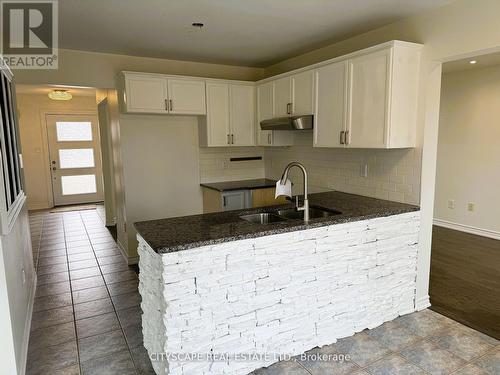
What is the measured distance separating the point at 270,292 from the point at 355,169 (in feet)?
5.93

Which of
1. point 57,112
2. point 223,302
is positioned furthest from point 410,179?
point 57,112

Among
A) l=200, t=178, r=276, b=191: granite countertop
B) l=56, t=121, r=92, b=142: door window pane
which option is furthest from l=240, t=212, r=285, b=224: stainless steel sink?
l=56, t=121, r=92, b=142: door window pane

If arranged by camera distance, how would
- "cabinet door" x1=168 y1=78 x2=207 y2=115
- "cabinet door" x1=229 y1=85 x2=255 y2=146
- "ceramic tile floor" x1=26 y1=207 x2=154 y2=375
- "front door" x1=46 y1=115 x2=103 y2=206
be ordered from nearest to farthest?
1. "ceramic tile floor" x1=26 y1=207 x2=154 y2=375
2. "cabinet door" x1=168 y1=78 x2=207 y2=115
3. "cabinet door" x1=229 y1=85 x2=255 y2=146
4. "front door" x1=46 y1=115 x2=103 y2=206

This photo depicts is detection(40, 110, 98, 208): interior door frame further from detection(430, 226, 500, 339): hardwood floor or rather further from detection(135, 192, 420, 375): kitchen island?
detection(430, 226, 500, 339): hardwood floor

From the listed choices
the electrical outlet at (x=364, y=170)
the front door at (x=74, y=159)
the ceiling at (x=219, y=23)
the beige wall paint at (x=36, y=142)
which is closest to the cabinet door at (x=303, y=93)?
the ceiling at (x=219, y=23)

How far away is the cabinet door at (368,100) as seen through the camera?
2.71 m

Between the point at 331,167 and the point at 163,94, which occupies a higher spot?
the point at 163,94

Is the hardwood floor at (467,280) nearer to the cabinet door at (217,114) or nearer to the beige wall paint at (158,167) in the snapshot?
the cabinet door at (217,114)

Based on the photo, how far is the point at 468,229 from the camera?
17.0 feet

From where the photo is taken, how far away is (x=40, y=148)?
7.75 meters

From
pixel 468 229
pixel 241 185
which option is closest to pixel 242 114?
pixel 241 185

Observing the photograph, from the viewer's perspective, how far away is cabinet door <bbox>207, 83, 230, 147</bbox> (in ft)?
13.7

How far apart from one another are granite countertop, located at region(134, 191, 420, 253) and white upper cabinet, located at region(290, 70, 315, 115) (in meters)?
1.07

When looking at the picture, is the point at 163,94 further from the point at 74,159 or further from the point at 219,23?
the point at 74,159
